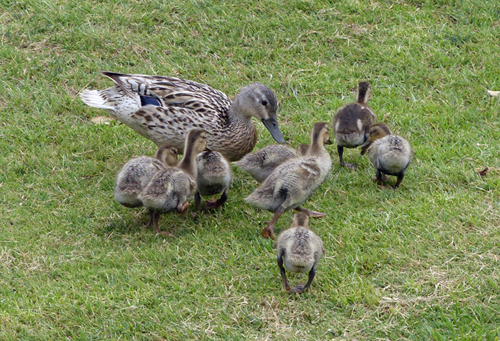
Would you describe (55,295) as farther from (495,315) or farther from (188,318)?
(495,315)

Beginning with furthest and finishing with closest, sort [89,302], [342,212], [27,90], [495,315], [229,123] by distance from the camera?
[27,90]
[229,123]
[342,212]
[89,302]
[495,315]

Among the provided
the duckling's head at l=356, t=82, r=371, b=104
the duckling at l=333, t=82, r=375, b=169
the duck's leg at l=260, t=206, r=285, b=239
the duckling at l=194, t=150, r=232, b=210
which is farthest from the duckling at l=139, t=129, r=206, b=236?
the duckling's head at l=356, t=82, r=371, b=104

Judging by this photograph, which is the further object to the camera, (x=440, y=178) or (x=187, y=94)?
(x=187, y=94)

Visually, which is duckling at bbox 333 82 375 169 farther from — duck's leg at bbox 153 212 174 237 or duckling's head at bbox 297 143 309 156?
duck's leg at bbox 153 212 174 237

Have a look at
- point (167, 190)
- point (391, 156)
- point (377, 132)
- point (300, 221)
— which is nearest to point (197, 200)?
point (167, 190)

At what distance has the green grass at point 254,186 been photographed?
4719mm

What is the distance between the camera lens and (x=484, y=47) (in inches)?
336

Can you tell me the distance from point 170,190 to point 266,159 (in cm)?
102

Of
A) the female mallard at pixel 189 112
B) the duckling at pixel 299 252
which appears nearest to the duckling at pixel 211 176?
the female mallard at pixel 189 112

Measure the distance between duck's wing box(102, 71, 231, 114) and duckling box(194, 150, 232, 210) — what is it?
979mm

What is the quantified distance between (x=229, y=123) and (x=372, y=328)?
3.07m

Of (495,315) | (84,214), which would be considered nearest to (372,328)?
(495,315)

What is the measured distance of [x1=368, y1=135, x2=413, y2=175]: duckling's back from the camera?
590cm

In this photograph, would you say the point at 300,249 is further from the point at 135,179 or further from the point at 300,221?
the point at 135,179
